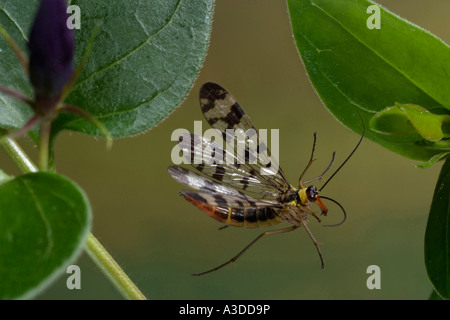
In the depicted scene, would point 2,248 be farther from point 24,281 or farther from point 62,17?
point 62,17

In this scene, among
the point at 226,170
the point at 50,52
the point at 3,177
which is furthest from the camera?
the point at 226,170

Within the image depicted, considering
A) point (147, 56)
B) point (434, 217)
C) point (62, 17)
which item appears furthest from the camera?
point (434, 217)

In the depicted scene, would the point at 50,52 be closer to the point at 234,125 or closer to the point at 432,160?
the point at 234,125

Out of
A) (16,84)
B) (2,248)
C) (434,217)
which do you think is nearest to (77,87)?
(16,84)

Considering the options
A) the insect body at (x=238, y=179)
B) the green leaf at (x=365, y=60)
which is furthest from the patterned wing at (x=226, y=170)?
the green leaf at (x=365, y=60)

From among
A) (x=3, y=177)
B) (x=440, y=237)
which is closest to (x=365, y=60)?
(x=440, y=237)

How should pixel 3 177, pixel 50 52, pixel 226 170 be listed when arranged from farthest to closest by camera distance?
pixel 226 170 < pixel 3 177 < pixel 50 52
